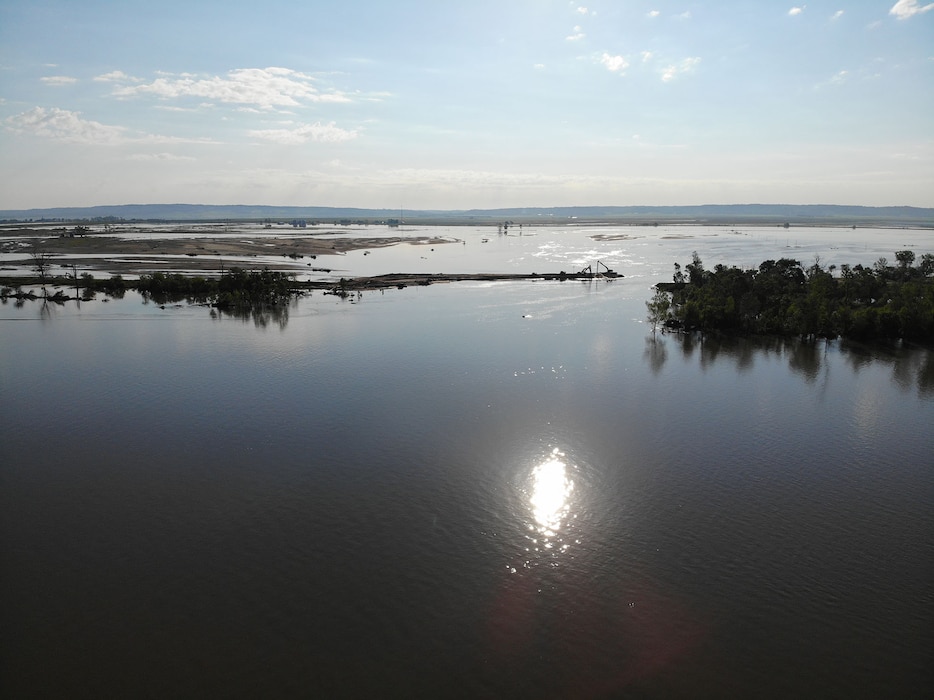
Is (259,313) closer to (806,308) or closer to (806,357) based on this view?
(806,357)

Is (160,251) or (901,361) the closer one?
(901,361)

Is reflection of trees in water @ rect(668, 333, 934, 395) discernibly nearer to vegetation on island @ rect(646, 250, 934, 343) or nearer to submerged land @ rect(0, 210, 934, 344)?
vegetation on island @ rect(646, 250, 934, 343)

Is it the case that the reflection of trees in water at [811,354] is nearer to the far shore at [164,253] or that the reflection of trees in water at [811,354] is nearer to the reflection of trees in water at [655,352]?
the reflection of trees in water at [655,352]

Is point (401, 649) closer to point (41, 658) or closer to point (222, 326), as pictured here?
point (41, 658)

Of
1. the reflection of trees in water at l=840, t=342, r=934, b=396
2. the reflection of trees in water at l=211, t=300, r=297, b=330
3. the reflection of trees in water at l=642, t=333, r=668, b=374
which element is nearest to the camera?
the reflection of trees in water at l=840, t=342, r=934, b=396

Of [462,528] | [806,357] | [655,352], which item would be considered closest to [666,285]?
[806,357]

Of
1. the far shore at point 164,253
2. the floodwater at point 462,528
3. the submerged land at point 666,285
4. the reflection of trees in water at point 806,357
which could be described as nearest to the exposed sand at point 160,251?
the far shore at point 164,253

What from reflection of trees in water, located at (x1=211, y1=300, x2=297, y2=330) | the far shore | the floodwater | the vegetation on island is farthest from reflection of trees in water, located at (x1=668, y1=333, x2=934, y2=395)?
the far shore

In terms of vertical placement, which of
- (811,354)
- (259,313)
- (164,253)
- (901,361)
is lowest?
(901,361)
